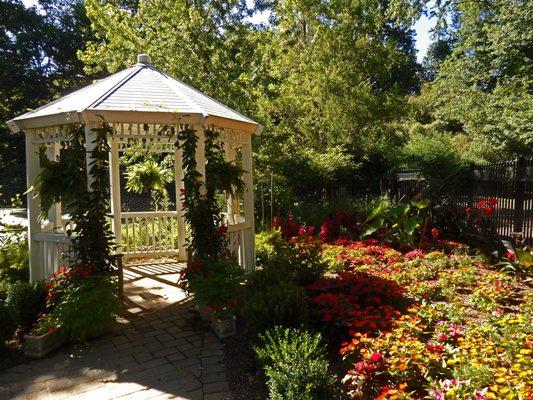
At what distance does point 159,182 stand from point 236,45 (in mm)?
6161

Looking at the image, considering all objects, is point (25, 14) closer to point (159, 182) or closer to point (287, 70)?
point (287, 70)

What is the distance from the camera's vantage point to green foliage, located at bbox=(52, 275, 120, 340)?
4145mm

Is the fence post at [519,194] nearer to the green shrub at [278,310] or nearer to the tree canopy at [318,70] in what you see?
the tree canopy at [318,70]

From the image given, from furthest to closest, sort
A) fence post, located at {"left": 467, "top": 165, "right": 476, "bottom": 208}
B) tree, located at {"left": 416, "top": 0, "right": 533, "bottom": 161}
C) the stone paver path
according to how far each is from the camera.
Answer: tree, located at {"left": 416, "top": 0, "right": 533, "bottom": 161} < fence post, located at {"left": 467, "top": 165, "right": 476, "bottom": 208} < the stone paver path

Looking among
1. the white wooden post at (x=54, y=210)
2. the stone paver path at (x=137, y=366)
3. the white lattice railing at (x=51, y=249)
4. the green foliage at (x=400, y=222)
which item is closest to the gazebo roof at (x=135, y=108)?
the white wooden post at (x=54, y=210)

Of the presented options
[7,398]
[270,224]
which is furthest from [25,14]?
[7,398]

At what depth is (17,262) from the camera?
646cm

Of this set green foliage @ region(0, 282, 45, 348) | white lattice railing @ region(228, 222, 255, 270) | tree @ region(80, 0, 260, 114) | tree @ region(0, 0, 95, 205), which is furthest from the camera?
tree @ region(0, 0, 95, 205)

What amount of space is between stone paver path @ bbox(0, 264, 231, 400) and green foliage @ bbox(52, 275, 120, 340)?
0.21 m

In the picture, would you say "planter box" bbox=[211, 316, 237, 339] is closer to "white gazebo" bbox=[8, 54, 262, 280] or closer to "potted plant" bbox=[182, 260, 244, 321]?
"potted plant" bbox=[182, 260, 244, 321]

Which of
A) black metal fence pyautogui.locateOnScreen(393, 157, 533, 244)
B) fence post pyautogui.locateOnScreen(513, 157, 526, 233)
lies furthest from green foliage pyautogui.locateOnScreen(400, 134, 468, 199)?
fence post pyautogui.locateOnScreen(513, 157, 526, 233)

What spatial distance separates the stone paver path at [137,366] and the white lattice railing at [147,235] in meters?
3.01

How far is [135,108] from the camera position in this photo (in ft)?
16.2

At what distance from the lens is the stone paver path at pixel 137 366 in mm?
3377
